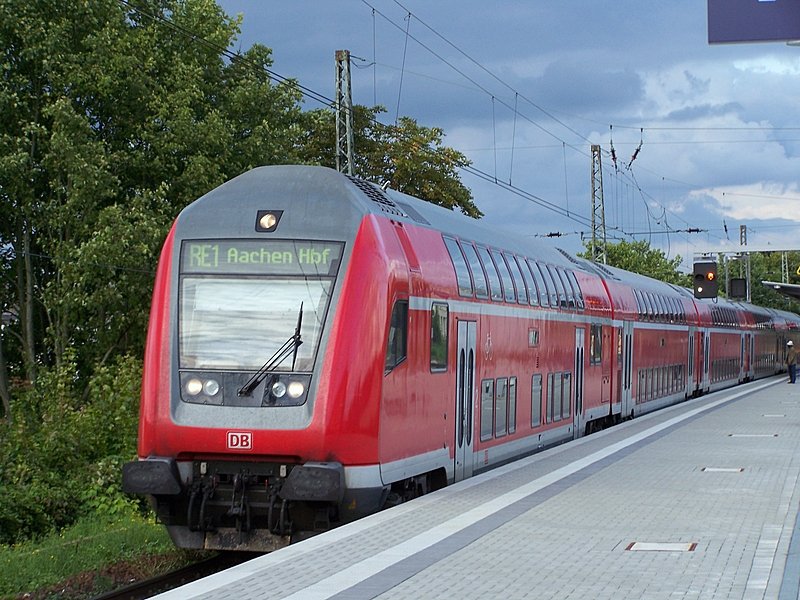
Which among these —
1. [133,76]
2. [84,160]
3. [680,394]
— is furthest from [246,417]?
[680,394]

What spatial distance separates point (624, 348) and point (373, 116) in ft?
95.2

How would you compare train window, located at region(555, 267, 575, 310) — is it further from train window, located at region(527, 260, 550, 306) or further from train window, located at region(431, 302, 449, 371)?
train window, located at region(431, 302, 449, 371)

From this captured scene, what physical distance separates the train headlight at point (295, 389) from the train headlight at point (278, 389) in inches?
1.9

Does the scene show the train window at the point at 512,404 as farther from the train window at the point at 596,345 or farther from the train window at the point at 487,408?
the train window at the point at 596,345

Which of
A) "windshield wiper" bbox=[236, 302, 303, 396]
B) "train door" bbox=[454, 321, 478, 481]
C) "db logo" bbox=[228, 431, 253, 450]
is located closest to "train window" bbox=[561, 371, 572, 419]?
"train door" bbox=[454, 321, 478, 481]

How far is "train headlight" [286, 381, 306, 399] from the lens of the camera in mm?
12125

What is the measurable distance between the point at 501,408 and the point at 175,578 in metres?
6.16

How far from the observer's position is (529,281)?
1977 cm

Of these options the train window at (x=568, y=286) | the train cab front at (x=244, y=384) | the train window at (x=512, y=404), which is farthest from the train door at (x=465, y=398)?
the train window at (x=568, y=286)

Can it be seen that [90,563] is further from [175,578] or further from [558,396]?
[558,396]

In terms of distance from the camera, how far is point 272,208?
13.0 metres

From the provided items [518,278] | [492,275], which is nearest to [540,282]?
[518,278]

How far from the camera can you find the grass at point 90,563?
Answer: 13.3 meters

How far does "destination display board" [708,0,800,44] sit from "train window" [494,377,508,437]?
23.8 ft
